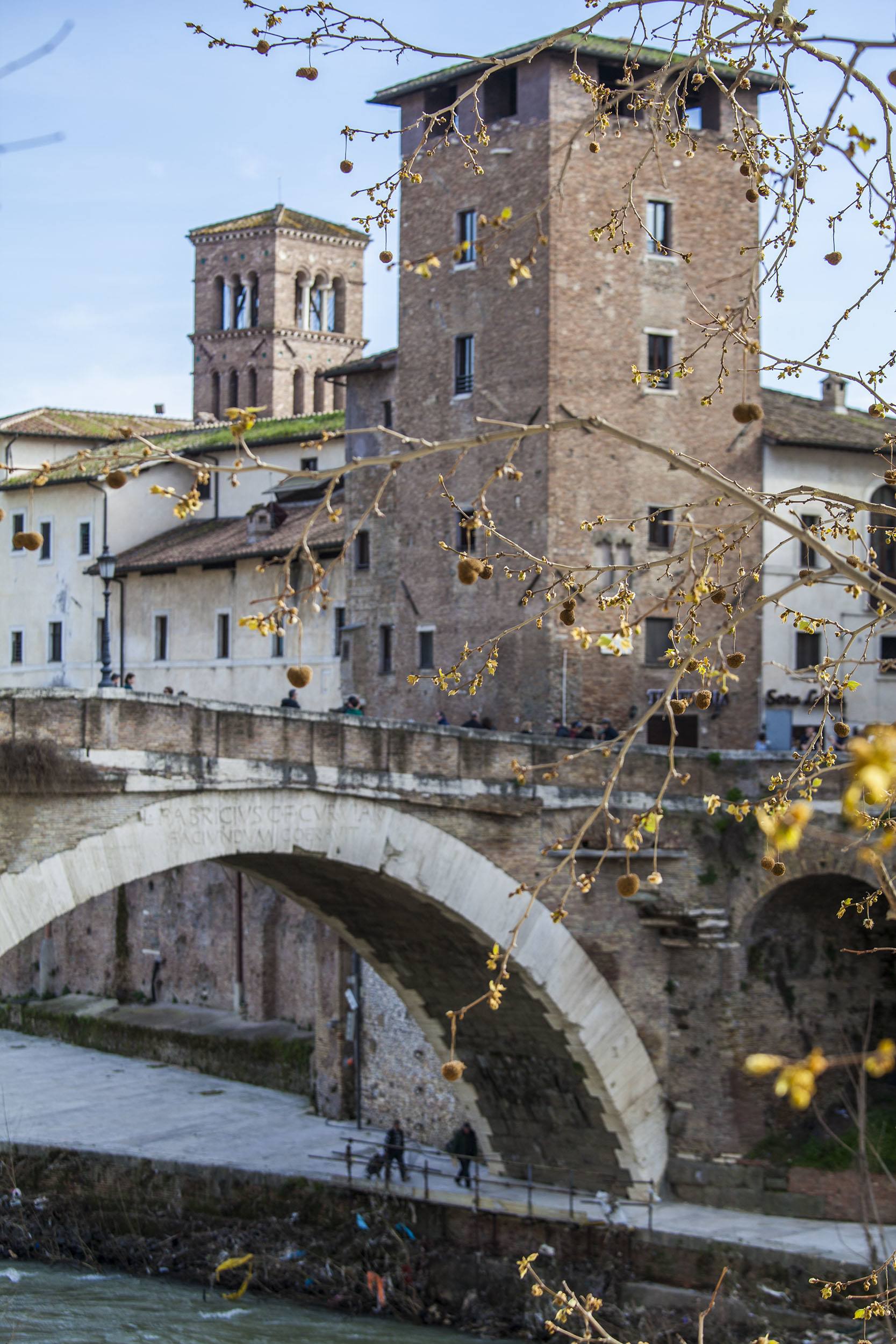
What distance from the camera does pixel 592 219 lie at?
23.0 metres

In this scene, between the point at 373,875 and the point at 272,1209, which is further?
the point at 272,1209

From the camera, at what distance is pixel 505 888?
17.8 m

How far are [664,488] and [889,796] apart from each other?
60.8 ft

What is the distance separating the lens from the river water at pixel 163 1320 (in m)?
16.7

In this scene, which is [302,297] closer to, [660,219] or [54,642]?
[54,642]

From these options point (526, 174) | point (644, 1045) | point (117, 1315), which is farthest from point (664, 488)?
point (117, 1315)

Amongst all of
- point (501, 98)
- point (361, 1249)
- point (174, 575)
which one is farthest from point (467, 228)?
point (361, 1249)

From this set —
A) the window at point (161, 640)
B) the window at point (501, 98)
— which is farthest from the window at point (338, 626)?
the window at point (501, 98)

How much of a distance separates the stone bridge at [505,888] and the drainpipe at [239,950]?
27.7 ft

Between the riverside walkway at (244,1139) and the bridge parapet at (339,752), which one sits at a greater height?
the bridge parapet at (339,752)

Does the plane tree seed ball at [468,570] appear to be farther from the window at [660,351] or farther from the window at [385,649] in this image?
the window at [385,649]

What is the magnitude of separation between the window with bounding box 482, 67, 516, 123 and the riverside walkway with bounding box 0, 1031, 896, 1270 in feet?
42.3

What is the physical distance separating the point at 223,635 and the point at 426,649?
306 inches

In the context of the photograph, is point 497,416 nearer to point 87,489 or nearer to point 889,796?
point 87,489
